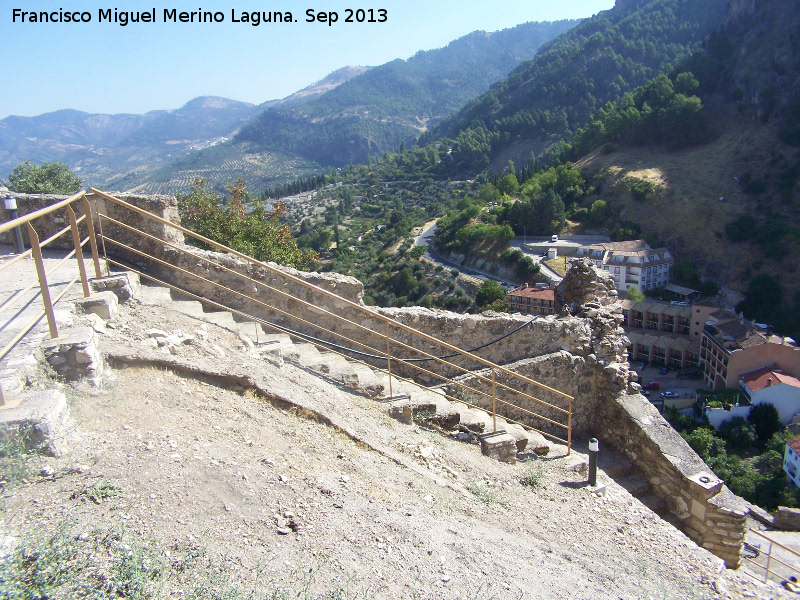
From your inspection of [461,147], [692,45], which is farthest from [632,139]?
[692,45]

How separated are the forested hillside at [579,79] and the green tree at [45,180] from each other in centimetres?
10105

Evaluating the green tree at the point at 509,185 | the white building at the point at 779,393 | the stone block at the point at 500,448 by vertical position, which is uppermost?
the stone block at the point at 500,448

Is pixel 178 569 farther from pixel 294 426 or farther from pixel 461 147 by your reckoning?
pixel 461 147

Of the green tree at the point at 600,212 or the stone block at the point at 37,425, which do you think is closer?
the stone block at the point at 37,425

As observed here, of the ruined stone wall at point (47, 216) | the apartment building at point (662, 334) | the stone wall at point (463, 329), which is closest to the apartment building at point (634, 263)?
the apartment building at point (662, 334)

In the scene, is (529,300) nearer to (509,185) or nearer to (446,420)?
(446,420)

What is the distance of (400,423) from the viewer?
5.62m

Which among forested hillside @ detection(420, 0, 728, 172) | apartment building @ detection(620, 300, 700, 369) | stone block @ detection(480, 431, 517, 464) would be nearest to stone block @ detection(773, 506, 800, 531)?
stone block @ detection(480, 431, 517, 464)

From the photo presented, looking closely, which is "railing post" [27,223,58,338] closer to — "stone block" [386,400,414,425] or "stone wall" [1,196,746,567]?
"stone wall" [1,196,746,567]

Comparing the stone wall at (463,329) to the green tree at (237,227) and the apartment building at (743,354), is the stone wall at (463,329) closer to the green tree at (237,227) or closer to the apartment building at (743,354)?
the green tree at (237,227)

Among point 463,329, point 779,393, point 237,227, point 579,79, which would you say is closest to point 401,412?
point 463,329

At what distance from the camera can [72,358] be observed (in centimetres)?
434

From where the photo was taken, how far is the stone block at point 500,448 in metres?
5.73

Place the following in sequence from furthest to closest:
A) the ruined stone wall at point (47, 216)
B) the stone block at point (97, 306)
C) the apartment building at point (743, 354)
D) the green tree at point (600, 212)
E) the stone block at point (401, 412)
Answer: the green tree at point (600, 212) < the apartment building at point (743, 354) < the ruined stone wall at point (47, 216) < the stone block at point (401, 412) < the stone block at point (97, 306)
